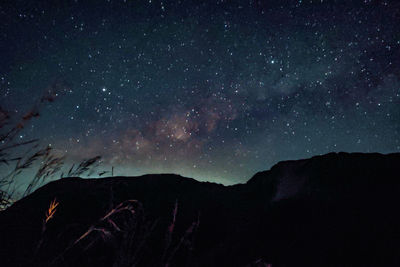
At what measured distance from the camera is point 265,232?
13.0 ft

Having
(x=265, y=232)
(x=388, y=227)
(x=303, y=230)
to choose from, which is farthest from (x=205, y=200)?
(x=388, y=227)

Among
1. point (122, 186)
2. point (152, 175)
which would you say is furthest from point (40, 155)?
point (152, 175)

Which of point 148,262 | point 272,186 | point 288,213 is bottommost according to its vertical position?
point 148,262

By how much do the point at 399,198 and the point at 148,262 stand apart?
4.00 meters

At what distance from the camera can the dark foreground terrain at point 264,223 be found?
2922 millimetres

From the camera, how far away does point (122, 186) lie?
21.0 feet

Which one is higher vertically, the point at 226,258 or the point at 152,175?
the point at 152,175

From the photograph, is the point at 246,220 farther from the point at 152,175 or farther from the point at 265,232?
the point at 152,175

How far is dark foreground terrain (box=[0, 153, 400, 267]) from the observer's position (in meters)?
2.92

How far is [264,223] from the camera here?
4.18 meters

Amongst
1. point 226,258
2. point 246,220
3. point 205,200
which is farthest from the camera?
point 205,200

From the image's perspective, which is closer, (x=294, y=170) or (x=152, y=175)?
(x=294, y=170)

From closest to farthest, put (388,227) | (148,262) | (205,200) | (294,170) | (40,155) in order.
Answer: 1. (40,155)
2. (388,227)
3. (148,262)
4. (294,170)
5. (205,200)

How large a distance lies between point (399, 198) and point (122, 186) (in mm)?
5954
